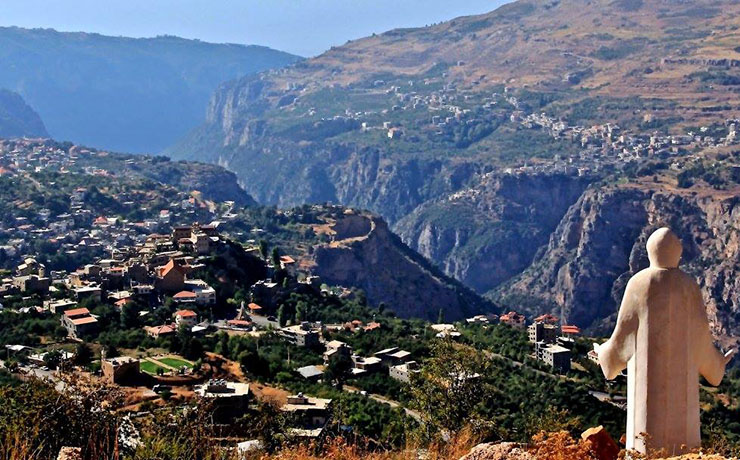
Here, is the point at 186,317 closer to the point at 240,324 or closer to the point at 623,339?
the point at 240,324

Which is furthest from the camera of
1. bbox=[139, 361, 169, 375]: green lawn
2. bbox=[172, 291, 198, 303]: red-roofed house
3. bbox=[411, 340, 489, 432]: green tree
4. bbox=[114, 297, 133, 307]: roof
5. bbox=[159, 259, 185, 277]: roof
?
bbox=[159, 259, 185, 277]: roof

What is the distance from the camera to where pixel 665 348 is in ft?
31.6

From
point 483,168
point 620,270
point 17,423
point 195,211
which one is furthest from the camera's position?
point 483,168

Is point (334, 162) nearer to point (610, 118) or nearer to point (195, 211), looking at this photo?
point (610, 118)

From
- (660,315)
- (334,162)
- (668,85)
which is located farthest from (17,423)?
(334,162)

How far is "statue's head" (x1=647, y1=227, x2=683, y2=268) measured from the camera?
9617 millimetres

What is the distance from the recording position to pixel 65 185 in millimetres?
103375

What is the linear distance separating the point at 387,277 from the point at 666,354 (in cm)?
8526

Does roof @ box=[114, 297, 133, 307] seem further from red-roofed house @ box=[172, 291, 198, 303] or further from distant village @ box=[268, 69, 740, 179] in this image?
distant village @ box=[268, 69, 740, 179]

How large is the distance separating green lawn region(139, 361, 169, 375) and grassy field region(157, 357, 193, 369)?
60cm

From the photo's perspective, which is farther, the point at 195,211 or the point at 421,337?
the point at 195,211

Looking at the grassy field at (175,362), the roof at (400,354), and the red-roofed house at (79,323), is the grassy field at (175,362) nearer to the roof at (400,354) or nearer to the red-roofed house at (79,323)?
the red-roofed house at (79,323)

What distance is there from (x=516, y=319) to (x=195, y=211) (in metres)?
44.1

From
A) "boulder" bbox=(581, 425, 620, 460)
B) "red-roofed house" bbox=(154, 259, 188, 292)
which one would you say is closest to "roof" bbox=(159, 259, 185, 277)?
"red-roofed house" bbox=(154, 259, 188, 292)
